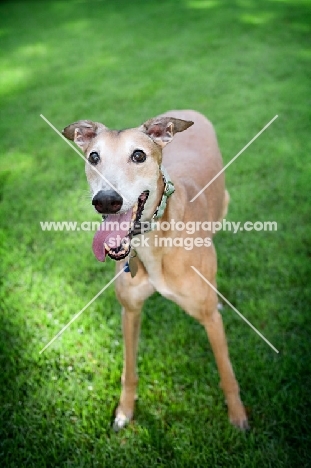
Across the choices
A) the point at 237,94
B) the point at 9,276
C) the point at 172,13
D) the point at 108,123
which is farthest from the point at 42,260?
the point at 172,13

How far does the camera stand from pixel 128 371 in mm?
3070

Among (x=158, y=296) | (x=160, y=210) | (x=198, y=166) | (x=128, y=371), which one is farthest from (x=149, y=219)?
(x=158, y=296)

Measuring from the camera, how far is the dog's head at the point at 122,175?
2.21m

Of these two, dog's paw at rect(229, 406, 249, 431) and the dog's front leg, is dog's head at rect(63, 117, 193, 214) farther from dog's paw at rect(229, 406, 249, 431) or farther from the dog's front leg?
dog's paw at rect(229, 406, 249, 431)

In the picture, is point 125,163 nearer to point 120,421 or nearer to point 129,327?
point 129,327

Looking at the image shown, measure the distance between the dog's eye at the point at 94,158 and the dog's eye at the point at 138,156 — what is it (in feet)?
0.62

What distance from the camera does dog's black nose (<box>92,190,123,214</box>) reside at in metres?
2.16

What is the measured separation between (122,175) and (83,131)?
0.59 metres

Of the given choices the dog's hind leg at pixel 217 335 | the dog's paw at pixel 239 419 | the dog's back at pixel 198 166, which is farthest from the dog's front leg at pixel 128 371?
the dog's back at pixel 198 166

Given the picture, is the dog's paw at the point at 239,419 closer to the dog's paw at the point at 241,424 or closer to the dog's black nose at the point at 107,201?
the dog's paw at the point at 241,424

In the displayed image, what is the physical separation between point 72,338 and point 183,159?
5.28ft

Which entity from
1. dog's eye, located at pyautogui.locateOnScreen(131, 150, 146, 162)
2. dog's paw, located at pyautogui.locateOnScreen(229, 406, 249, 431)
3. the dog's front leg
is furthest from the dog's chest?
dog's paw, located at pyautogui.locateOnScreen(229, 406, 249, 431)

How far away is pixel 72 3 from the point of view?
14.3 meters

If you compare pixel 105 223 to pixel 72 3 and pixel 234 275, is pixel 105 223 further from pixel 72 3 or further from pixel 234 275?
pixel 72 3
